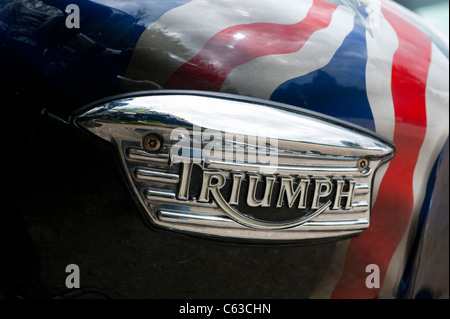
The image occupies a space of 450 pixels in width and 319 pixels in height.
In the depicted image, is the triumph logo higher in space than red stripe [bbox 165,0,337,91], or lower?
lower

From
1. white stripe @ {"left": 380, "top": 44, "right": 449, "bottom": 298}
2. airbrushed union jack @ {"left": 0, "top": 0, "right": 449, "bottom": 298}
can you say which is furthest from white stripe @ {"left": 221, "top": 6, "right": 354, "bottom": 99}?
white stripe @ {"left": 380, "top": 44, "right": 449, "bottom": 298}

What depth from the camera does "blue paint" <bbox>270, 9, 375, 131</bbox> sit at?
84 centimetres

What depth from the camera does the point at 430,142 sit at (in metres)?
1.02

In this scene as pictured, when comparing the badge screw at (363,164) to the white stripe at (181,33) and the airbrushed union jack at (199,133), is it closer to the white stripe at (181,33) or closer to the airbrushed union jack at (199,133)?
the airbrushed union jack at (199,133)

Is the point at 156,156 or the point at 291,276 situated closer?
the point at 156,156

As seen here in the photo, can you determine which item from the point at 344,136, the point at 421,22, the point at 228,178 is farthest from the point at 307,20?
the point at 421,22

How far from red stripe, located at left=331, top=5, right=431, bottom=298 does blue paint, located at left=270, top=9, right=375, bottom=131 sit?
8 centimetres

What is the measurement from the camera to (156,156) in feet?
2.56

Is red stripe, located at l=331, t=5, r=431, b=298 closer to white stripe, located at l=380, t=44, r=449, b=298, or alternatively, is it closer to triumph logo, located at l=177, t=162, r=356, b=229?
white stripe, located at l=380, t=44, r=449, b=298

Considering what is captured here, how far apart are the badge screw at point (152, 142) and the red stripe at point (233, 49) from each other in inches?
3.3

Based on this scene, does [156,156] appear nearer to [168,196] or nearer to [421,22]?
[168,196]

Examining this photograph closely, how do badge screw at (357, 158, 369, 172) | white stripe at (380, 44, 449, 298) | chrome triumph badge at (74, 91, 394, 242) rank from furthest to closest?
white stripe at (380, 44, 449, 298), badge screw at (357, 158, 369, 172), chrome triumph badge at (74, 91, 394, 242)

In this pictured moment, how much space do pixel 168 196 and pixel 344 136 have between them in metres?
0.31

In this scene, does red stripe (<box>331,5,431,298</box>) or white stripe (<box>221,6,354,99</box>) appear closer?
white stripe (<box>221,6,354,99</box>)
